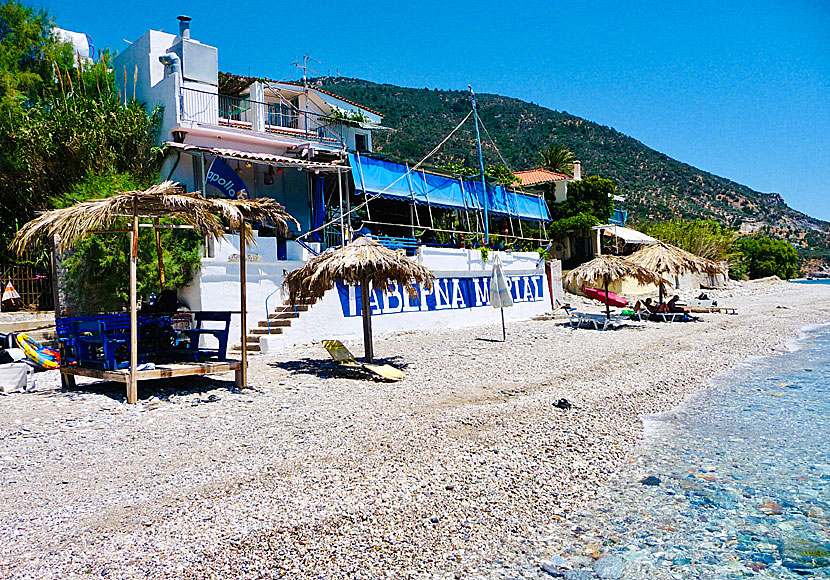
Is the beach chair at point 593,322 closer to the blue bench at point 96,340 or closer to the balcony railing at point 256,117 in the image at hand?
the balcony railing at point 256,117

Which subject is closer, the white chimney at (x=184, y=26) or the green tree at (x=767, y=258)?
the white chimney at (x=184, y=26)

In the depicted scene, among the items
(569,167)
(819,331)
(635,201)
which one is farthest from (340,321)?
→ (635,201)

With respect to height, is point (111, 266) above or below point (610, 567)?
above

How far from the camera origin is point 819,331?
2278 cm

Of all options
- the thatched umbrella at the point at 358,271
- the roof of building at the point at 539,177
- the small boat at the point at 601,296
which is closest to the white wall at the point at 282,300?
the thatched umbrella at the point at 358,271

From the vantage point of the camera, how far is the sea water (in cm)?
466

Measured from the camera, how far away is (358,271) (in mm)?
10492

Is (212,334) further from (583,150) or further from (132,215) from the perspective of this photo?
(583,150)

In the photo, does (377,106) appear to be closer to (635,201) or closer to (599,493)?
Answer: (635,201)

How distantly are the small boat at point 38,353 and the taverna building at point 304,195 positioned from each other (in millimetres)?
3069

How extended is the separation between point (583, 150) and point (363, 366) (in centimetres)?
8340

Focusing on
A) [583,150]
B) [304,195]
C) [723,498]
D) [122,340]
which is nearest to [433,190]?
[304,195]

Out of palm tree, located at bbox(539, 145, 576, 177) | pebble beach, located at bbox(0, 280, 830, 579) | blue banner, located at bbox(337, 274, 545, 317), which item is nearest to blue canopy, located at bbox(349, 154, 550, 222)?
blue banner, located at bbox(337, 274, 545, 317)

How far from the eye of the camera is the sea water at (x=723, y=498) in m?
4.66
